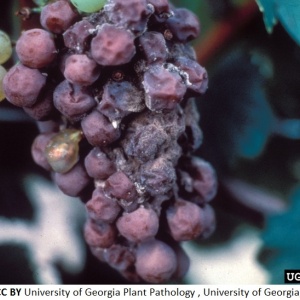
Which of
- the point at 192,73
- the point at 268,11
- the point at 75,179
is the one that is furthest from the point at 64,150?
the point at 268,11

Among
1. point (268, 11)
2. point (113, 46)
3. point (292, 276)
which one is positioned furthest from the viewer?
point (292, 276)

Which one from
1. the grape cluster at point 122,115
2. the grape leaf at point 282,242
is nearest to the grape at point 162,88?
the grape cluster at point 122,115

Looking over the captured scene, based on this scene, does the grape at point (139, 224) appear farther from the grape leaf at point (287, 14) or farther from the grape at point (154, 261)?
the grape leaf at point (287, 14)

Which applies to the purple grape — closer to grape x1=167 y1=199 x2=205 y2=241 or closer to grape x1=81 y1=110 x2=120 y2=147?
grape x1=81 y1=110 x2=120 y2=147

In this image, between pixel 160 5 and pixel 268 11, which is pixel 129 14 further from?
pixel 268 11

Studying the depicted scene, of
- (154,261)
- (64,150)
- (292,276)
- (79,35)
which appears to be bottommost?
(292,276)

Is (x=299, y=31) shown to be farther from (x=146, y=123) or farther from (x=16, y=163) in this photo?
(x=16, y=163)
